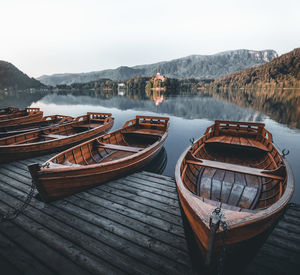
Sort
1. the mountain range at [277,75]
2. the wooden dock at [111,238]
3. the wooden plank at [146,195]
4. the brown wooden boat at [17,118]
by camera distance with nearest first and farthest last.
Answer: the wooden dock at [111,238], the wooden plank at [146,195], the brown wooden boat at [17,118], the mountain range at [277,75]

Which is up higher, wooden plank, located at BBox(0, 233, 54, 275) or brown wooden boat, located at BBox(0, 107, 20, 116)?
brown wooden boat, located at BBox(0, 107, 20, 116)

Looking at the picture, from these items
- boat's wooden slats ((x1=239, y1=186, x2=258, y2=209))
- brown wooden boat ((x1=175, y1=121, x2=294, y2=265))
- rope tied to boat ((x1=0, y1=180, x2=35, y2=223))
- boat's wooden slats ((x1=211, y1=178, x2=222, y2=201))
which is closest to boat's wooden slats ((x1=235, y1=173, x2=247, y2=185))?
brown wooden boat ((x1=175, y1=121, x2=294, y2=265))

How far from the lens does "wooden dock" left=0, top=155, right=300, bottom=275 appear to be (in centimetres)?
353

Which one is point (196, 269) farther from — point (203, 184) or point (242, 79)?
point (242, 79)

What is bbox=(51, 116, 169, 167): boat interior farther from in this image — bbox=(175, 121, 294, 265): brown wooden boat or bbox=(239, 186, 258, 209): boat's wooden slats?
bbox=(239, 186, 258, 209): boat's wooden slats

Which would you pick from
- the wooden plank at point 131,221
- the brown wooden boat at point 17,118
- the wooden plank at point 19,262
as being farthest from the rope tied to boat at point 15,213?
the brown wooden boat at point 17,118

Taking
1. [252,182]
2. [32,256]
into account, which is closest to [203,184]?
[252,182]

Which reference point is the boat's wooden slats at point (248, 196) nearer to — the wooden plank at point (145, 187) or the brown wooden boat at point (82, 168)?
the wooden plank at point (145, 187)

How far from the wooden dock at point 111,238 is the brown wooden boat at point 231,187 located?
33.9 inches

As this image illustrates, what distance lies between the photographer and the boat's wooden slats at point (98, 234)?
3.55 m

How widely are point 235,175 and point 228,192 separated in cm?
122

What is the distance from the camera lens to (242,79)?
139 meters

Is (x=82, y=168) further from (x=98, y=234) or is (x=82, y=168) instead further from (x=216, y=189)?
(x=216, y=189)

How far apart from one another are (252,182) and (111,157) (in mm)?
6454
